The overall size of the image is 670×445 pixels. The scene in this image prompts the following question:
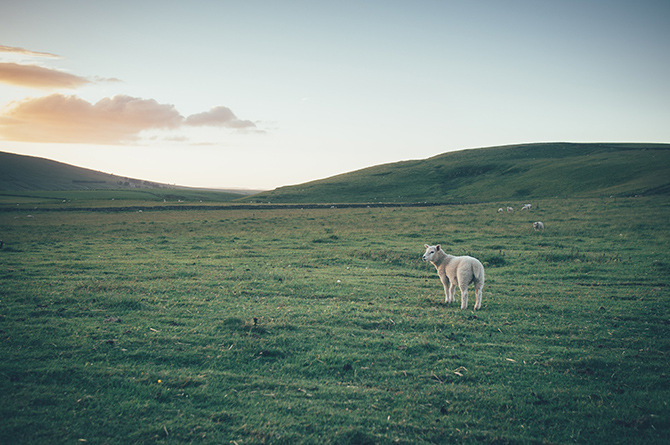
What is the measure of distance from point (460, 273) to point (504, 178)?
4145 inches

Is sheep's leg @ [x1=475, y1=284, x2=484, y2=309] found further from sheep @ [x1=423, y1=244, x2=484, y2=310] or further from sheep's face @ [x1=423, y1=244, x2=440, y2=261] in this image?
sheep's face @ [x1=423, y1=244, x2=440, y2=261]

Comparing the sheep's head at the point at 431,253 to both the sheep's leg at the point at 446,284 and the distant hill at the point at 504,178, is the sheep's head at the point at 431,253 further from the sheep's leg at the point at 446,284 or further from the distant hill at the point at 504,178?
the distant hill at the point at 504,178

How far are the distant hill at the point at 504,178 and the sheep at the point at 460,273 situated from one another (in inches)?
2579

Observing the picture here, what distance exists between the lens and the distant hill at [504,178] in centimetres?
7838

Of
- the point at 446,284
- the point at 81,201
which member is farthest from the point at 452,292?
the point at 81,201

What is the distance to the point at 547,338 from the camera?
32.1 ft

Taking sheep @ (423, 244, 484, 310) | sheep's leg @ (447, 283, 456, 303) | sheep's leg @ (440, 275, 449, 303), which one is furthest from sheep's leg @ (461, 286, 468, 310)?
sheep's leg @ (440, 275, 449, 303)

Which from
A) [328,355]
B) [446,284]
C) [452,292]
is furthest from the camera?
[446,284]

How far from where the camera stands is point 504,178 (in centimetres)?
10612

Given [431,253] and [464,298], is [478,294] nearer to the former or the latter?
[464,298]

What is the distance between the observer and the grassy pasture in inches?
234

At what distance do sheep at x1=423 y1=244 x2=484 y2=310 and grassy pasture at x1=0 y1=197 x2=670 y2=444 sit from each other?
0.70 m

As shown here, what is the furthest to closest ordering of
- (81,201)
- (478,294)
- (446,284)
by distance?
(81,201)
(446,284)
(478,294)

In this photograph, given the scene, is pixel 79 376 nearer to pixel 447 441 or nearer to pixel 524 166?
pixel 447 441
